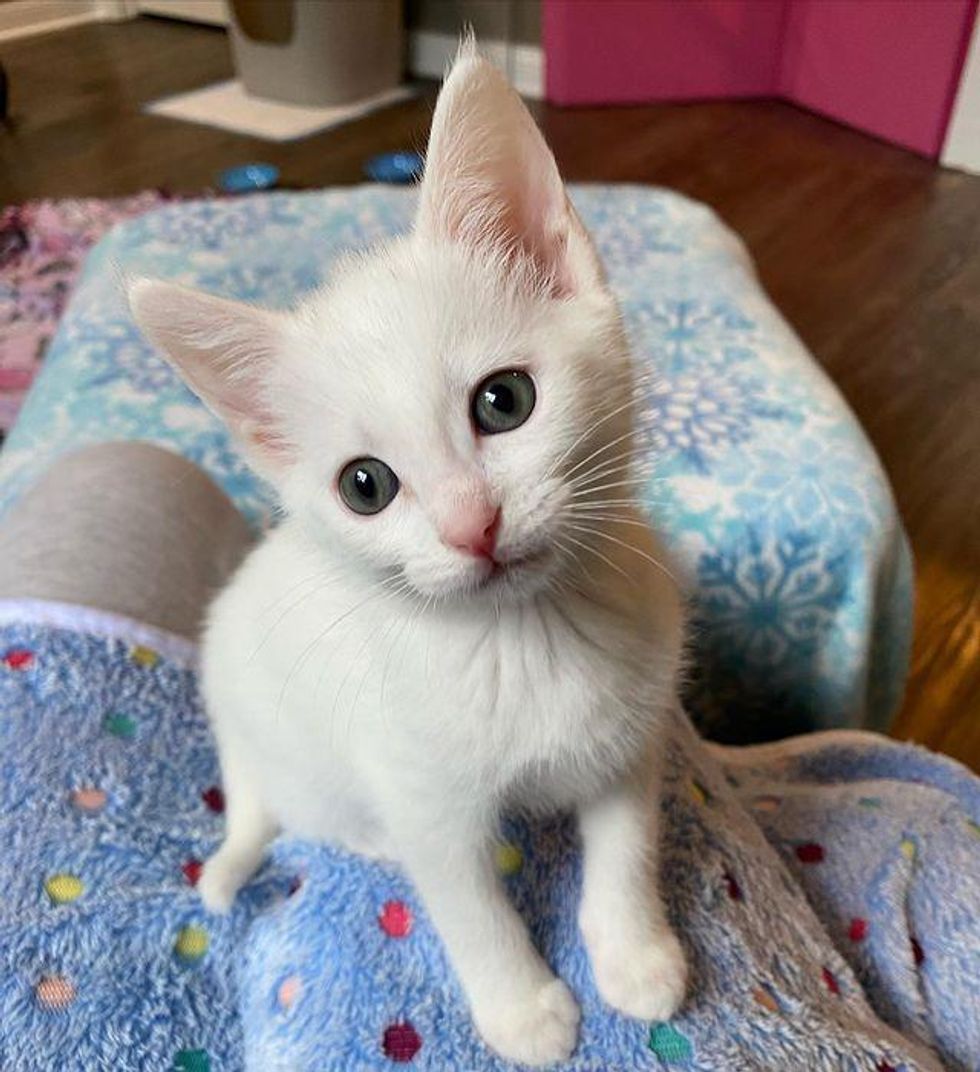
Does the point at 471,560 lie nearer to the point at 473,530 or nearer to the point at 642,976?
the point at 473,530

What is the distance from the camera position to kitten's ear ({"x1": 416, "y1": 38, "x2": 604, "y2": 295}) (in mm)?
519

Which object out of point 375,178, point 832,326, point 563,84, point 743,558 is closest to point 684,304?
point 743,558

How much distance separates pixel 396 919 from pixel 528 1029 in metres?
0.11

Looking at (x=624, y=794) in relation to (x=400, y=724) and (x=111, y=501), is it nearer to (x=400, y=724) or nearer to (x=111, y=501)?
(x=400, y=724)

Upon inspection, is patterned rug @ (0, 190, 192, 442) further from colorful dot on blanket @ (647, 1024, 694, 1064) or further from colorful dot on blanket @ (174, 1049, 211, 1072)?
colorful dot on blanket @ (647, 1024, 694, 1064)

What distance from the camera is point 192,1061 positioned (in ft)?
2.11

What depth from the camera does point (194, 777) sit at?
2.72ft

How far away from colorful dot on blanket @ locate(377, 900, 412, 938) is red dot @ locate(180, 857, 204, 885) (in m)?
0.16

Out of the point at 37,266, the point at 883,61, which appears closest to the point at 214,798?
the point at 37,266

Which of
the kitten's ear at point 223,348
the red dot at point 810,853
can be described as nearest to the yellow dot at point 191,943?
the kitten's ear at point 223,348

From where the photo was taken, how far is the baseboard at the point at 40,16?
2.83 metres

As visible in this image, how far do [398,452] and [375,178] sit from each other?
219cm

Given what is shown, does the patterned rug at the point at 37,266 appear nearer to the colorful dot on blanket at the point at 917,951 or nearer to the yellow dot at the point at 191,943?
the yellow dot at the point at 191,943

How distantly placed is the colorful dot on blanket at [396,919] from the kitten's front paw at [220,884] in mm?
113
